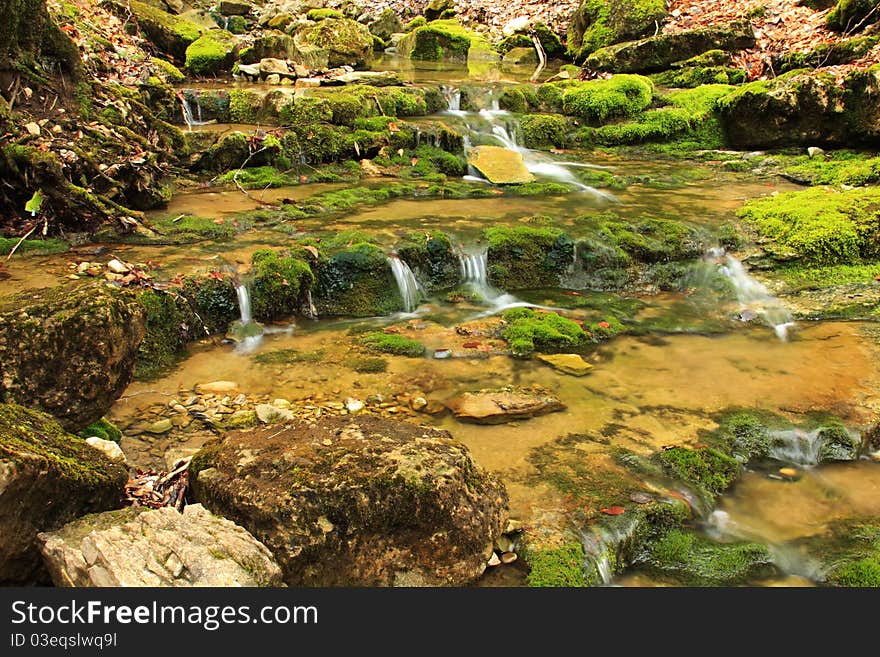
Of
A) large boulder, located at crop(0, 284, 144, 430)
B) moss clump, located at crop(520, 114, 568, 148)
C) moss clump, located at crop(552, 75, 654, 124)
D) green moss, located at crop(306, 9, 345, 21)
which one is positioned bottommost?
large boulder, located at crop(0, 284, 144, 430)

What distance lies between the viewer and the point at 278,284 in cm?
606

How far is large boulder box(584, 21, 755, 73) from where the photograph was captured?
13.6 m

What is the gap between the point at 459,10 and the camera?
79.7 feet

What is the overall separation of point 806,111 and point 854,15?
3470mm

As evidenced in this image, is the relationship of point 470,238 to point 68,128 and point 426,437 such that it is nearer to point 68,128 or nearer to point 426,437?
point 426,437

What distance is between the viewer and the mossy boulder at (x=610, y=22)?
50.6 feet

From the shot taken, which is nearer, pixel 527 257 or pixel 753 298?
pixel 753 298

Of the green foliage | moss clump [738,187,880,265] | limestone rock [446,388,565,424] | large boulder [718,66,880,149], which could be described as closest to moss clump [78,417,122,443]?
limestone rock [446,388,565,424]

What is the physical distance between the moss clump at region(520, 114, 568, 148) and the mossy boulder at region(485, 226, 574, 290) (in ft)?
17.0

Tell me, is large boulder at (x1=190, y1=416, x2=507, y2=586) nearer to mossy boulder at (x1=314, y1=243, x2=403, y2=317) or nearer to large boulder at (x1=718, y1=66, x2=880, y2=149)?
mossy boulder at (x1=314, y1=243, x2=403, y2=317)

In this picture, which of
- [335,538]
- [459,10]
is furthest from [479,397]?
[459,10]

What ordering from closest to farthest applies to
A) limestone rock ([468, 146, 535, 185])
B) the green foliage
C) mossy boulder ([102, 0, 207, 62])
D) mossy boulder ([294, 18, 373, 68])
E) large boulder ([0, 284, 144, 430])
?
large boulder ([0, 284, 144, 430]), the green foliage, limestone rock ([468, 146, 535, 185]), mossy boulder ([102, 0, 207, 62]), mossy boulder ([294, 18, 373, 68])

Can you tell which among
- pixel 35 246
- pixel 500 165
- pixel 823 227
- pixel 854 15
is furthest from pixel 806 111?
pixel 35 246

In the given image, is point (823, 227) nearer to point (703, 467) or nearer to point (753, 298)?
point (753, 298)
